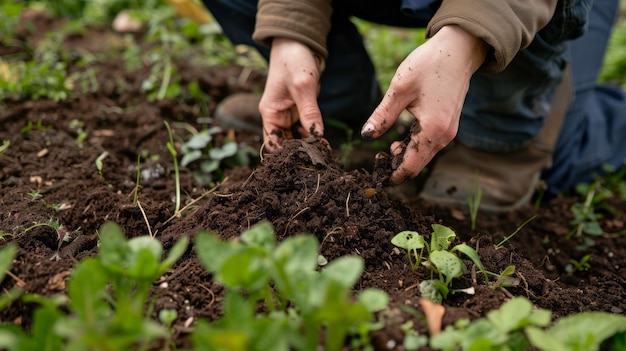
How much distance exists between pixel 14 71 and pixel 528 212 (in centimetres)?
242

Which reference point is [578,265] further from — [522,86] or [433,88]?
[433,88]

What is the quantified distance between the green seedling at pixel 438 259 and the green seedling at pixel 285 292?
0.30 m

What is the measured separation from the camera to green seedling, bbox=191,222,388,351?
3.08 ft

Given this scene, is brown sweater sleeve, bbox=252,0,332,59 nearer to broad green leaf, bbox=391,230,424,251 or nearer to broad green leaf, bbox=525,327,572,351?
broad green leaf, bbox=391,230,424,251

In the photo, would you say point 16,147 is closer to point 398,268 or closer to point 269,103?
point 269,103

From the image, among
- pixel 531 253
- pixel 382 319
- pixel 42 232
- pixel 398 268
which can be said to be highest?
pixel 382 319

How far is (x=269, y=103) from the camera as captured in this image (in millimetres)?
1848

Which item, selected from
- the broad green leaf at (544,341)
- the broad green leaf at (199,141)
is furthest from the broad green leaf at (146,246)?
the broad green leaf at (199,141)

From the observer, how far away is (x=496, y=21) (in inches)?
59.1

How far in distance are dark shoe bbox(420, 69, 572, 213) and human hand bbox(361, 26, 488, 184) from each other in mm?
805

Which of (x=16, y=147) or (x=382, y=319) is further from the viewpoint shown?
(x=16, y=147)

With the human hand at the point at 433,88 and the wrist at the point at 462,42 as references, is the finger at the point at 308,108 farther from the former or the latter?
the wrist at the point at 462,42

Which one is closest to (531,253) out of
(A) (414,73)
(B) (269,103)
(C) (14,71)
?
(A) (414,73)

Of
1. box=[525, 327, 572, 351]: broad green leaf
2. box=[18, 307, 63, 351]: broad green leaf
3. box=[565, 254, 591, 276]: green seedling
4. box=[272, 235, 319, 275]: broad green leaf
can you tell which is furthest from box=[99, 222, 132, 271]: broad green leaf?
box=[565, 254, 591, 276]: green seedling
